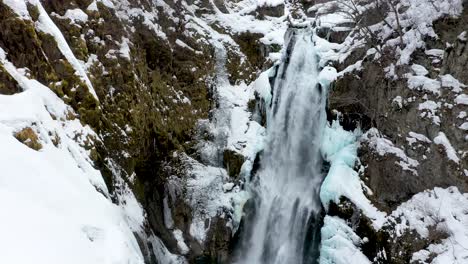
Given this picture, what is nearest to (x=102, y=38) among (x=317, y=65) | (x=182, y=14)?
(x=182, y=14)

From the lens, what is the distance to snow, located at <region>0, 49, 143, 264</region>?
3.82 metres

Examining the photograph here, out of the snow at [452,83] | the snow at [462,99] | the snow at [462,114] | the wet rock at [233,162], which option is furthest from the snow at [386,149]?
the wet rock at [233,162]

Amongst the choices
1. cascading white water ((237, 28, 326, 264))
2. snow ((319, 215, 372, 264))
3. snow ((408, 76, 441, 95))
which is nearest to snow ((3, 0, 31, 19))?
cascading white water ((237, 28, 326, 264))

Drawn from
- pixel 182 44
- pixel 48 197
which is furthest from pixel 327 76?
pixel 48 197

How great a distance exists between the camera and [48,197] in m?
4.65

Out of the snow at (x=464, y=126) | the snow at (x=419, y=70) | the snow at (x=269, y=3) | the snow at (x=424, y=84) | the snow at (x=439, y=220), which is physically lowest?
the snow at (x=439, y=220)

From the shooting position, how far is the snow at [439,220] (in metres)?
9.45

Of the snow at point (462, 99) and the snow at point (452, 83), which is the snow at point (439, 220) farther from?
the snow at point (452, 83)

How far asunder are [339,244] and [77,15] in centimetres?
1044

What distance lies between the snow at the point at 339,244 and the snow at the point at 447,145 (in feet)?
12.0

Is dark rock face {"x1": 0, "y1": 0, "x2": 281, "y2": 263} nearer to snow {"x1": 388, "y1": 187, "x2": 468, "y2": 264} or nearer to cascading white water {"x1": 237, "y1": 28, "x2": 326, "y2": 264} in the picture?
cascading white water {"x1": 237, "y1": 28, "x2": 326, "y2": 264}

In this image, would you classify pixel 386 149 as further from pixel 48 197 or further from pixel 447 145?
pixel 48 197

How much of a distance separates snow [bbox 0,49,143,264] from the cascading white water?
8187 millimetres

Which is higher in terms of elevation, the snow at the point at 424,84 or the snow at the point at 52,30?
the snow at the point at 424,84
